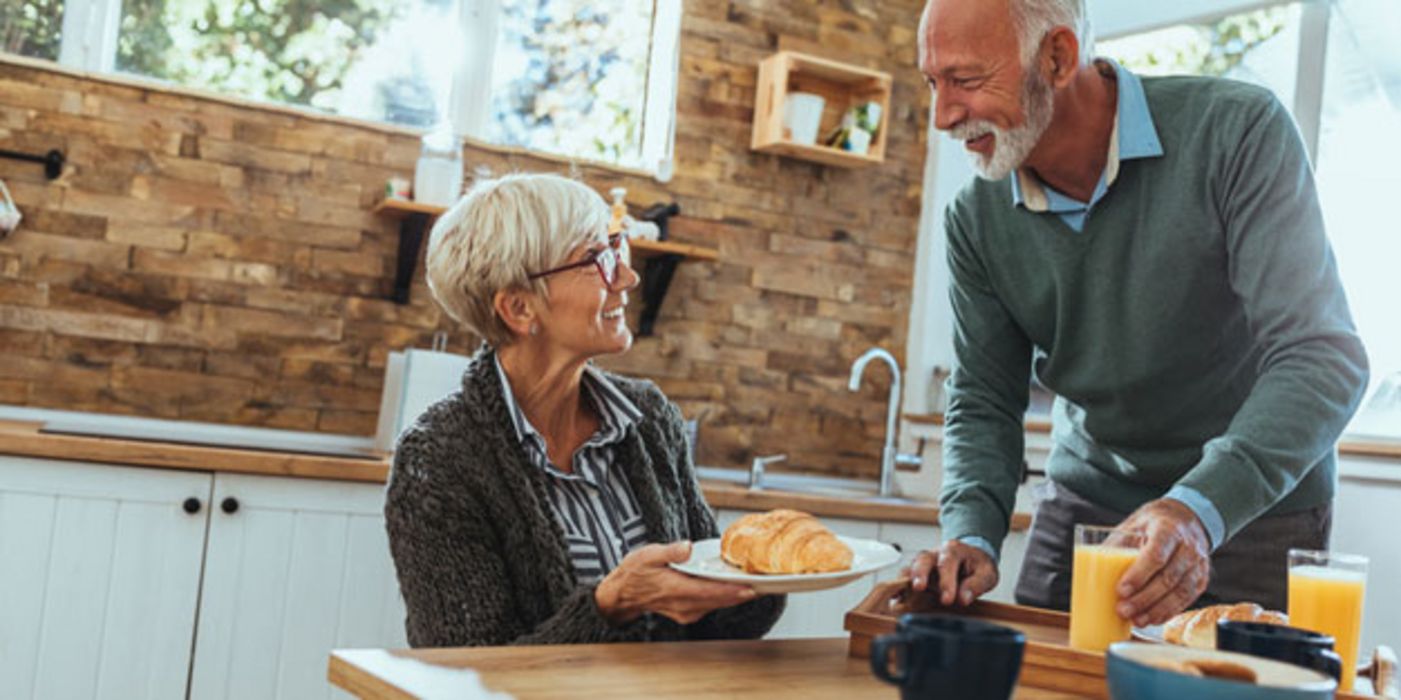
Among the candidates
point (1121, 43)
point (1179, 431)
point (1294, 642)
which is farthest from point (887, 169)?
point (1294, 642)

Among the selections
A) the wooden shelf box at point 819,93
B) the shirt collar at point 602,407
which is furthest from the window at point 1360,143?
the shirt collar at point 602,407

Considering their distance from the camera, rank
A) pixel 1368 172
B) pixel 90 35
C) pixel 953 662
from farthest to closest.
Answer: pixel 90 35, pixel 1368 172, pixel 953 662

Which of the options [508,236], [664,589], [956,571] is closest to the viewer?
[664,589]

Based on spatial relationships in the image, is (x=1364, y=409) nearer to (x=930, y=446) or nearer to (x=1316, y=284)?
(x=930, y=446)

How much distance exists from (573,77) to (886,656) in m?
3.33

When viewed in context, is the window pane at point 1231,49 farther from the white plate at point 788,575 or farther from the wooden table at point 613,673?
the wooden table at point 613,673

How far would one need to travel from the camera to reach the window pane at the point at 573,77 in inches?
154

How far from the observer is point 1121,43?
3.92 metres

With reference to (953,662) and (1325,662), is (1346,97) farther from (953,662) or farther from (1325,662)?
(953,662)

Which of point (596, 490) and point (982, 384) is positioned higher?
point (982, 384)

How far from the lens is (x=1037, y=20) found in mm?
1854

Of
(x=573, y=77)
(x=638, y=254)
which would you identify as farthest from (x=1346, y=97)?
(x=573, y=77)

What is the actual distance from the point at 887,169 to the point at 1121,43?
0.81m

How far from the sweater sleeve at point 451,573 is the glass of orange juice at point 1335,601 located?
74 centimetres
